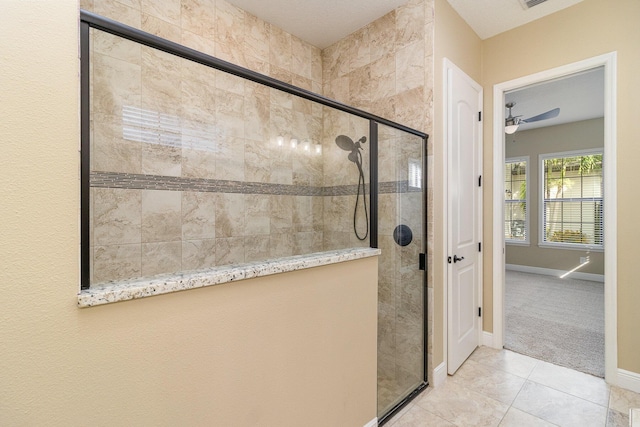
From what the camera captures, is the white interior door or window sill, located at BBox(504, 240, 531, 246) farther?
window sill, located at BBox(504, 240, 531, 246)

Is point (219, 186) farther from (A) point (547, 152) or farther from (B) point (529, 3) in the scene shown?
(A) point (547, 152)

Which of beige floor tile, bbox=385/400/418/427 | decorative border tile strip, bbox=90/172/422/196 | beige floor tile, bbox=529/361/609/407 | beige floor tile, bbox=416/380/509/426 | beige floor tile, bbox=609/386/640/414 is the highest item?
decorative border tile strip, bbox=90/172/422/196

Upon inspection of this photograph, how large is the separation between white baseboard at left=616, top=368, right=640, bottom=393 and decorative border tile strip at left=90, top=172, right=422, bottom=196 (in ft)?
6.44

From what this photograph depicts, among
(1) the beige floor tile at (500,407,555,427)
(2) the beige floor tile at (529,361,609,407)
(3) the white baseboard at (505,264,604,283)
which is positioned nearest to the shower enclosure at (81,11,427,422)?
(1) the beige floor tile at (500,407,555,427)

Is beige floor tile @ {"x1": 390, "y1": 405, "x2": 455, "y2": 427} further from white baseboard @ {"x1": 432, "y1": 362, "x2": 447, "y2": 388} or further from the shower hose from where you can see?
the shower hose

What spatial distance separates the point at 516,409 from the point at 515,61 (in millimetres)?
2804

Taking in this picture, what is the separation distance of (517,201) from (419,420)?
565 centimetres

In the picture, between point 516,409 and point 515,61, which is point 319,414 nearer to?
point 516,409

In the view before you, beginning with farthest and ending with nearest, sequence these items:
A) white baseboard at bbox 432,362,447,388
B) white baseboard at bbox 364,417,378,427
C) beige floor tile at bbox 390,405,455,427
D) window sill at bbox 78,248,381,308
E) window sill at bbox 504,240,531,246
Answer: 1. window sill at bbox 504,240,531,246
2. white baseboard at bbox 432,362,447,388
3. beige floor tile at bbox 390,405,455,427
4. white baseboard at bbox 364,417,378,427
5. window sill at bbox 78,248,381,308

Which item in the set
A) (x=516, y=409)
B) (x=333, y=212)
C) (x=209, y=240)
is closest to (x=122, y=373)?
(x=209, y=240)

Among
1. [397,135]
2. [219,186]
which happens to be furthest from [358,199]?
[219,186]

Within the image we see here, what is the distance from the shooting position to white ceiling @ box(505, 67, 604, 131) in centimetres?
359

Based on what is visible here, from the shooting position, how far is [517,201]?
19.7 feet

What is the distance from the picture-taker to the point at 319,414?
1.42 meters
